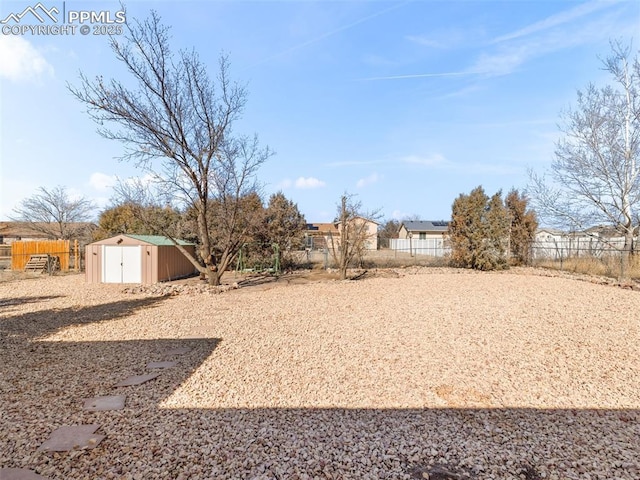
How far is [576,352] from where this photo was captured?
4848 millimetres

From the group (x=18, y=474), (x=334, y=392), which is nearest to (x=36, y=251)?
(x=18, y=474)

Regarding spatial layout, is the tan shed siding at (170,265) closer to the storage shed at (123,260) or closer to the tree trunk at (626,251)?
the storage shed at (123,260)

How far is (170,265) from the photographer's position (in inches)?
543

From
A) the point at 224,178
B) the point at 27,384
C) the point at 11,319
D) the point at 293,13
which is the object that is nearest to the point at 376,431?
the point at 27,384

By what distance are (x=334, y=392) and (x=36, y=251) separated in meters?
18.8

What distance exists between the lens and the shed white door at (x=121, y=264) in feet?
41.9

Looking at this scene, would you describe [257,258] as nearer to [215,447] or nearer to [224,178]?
[224,178]

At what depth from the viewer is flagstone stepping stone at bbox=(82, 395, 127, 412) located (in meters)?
3.18

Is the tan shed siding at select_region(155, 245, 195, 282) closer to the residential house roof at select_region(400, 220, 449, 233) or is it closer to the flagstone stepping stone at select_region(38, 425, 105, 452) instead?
the flagstone stepping stone at select_region(38, 425, 105, 452)

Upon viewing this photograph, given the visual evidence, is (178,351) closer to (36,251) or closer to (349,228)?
(349,228)

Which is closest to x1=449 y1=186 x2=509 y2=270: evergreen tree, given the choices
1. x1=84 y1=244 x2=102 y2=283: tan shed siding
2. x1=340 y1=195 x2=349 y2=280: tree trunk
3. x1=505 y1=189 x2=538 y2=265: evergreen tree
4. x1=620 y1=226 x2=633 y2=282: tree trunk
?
x1=505 y1=189 x2=538 y2=265: evergreen tree

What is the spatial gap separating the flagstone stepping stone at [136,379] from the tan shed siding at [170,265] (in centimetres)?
956

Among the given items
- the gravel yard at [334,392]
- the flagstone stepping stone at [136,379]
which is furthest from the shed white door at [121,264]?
the flagstone stepping stone at [136,379]

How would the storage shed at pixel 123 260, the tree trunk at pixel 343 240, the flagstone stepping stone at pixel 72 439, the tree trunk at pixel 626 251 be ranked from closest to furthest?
the flagstone stepping stone at pixel 72 439, the tree trunk at pixel 626 251, the tree trunk at pixel 343 240, the storage shed at pixel 123 260
